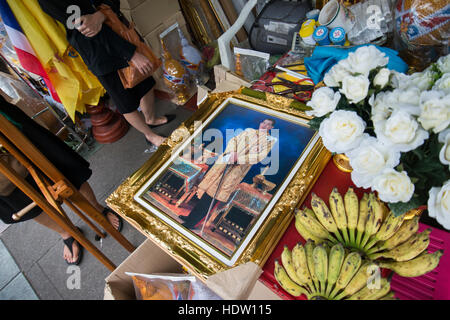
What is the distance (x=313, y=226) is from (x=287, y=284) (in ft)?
0.71

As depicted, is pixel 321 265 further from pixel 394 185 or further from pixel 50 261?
pixel 50 261

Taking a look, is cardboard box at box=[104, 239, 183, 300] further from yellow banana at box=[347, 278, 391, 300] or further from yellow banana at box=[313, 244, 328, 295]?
yellow banana at box=[347, 278, 391, 300]

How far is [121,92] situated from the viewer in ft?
6.79

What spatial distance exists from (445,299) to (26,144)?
1.61 m

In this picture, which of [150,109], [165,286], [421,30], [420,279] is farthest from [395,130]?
[150,109]

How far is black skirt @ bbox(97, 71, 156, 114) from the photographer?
1950 mm

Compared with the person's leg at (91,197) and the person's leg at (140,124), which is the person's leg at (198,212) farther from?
the person's leg at (140,124)

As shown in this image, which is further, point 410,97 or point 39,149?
point 39,149

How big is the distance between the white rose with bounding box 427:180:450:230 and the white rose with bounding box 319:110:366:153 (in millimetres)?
229

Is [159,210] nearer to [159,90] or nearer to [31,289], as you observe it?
[31,289]

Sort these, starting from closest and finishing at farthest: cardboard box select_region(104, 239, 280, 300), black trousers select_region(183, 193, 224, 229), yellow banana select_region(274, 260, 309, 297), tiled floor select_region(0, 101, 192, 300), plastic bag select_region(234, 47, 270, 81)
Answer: yellow banana select_region(274, 260, 309, 297) < black trousers select_region(183, 193, 224, 229) < cardboard box select_region(104, 239, 280, 300) < plastic bag select_region(234, 47, 270, 81) < tiled floor select_region(0, 101, 192, 300)

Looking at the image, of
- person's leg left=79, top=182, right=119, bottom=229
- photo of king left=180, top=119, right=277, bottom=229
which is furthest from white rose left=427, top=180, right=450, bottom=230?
person's leg left=79, top=182, right=119, bottom=229

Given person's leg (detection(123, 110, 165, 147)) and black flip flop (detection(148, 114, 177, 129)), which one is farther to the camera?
black flip flop (detection(148, 114, 177, 129))
